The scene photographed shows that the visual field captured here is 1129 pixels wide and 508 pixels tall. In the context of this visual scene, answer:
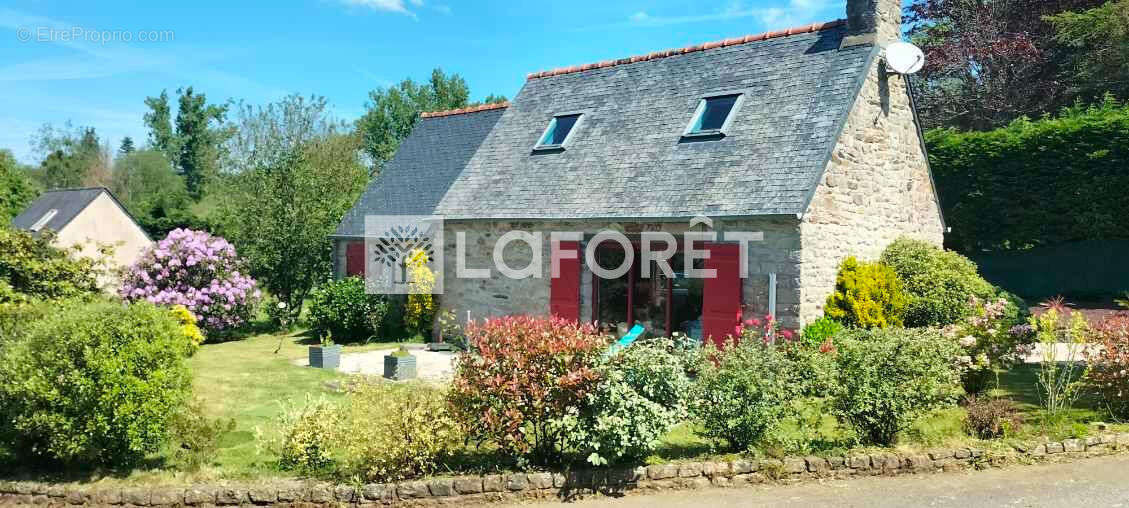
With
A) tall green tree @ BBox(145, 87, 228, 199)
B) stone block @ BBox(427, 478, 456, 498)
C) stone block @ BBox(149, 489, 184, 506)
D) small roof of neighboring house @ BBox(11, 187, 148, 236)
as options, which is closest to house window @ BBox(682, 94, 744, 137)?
stone block @ BBox(427, 478, 456, 498)

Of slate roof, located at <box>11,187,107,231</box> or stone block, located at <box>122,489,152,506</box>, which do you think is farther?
slate roof, located at <box>11,187,107,231</box>

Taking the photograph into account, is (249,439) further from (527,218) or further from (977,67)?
(977,67)

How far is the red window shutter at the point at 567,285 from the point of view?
1326 cm

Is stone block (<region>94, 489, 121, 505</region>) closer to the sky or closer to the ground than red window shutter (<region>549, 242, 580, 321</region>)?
closer to the ground

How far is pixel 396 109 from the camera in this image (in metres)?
49.8

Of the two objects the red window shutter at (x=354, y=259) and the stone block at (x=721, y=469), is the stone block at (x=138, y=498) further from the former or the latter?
the red window shutter at (x=354, y=259)

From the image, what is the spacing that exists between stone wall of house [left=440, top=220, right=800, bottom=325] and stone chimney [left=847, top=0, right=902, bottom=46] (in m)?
4.16

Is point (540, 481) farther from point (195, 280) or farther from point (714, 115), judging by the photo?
point (195, 280)

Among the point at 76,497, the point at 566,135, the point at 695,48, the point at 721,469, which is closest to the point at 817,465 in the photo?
the point at 721,469

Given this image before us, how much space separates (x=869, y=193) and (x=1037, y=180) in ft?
33.9

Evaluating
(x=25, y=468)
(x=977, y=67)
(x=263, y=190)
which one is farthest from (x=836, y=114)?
(x=977, y=67)

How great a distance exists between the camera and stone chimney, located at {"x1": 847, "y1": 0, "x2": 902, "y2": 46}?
12.4m

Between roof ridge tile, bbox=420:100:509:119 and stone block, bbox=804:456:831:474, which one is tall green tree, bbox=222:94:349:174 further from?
stone block, bbox=804:456:831:474

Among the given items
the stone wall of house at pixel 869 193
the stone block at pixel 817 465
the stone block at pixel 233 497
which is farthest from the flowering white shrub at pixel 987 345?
the stone block at pixel 233 497
